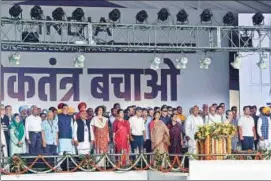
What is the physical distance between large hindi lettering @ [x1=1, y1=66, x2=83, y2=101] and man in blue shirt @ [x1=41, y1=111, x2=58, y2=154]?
150cm

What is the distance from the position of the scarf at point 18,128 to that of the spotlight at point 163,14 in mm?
3521

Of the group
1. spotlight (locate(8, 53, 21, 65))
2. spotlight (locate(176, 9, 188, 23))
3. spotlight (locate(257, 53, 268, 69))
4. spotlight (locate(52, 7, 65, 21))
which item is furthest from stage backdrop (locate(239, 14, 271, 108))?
Result: spotlight (locate(8, 53, 21, 65))

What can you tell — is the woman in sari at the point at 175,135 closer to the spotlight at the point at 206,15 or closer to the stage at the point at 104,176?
the stage at the point at 104,176

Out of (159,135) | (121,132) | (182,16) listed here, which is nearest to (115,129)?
(121,132)

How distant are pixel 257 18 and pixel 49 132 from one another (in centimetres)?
488

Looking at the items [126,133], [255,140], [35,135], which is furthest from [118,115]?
[255,140]

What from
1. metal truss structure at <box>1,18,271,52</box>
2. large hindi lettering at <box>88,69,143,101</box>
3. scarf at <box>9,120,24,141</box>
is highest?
metal truss structure at <box>1,18,271,52</box>

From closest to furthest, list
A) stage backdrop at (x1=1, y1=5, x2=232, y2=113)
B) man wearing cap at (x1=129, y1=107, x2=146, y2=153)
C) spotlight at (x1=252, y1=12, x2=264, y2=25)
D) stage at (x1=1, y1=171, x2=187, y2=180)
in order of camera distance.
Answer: stage at (x1=1, y1=171, x2=187, y2=180) → man wearing cap at (x1=129, y1=107, x2=146, y2=153) → spotlight at (x1=252, y1=12, x2=264, y2=25) → stage backdrop at (x1=1, y1=5, x2=232, y2=113)

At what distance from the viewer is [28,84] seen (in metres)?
19.8

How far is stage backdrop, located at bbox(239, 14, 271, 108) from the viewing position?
20.1m

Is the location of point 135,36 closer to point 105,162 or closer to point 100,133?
point 100,133

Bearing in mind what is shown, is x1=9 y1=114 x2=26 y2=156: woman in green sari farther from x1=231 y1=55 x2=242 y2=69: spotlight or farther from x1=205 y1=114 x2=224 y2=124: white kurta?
x1=231 y1=55 x2=242 y2=69: spotlight

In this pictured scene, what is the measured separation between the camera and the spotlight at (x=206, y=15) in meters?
19.0

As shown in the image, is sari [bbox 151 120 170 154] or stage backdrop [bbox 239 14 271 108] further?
stage backdrop [bbox 239 14 271 108]
